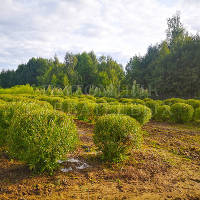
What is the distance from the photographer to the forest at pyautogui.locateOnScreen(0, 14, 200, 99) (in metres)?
29.2

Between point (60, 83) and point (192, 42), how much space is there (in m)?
31.5

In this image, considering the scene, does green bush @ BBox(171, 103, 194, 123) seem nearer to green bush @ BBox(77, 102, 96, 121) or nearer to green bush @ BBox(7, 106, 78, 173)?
green bush @ BBox(77, 102, 96, 121)

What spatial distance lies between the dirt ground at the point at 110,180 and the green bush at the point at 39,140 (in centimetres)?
34

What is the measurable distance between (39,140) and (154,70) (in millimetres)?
34027

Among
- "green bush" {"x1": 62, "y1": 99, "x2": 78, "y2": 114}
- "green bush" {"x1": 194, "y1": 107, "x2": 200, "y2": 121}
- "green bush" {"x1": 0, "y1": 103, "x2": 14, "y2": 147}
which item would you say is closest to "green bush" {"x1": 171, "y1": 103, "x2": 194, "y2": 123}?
"green bush" {"x1": 194, "y1": 107, "x2": 200, "y2": 121}

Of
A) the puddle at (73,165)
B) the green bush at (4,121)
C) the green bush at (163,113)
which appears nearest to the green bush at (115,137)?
the puddle at (73,165)

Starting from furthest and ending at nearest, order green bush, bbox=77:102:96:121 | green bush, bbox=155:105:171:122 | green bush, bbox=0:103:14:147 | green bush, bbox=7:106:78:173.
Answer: green bush, bbox=155:105:171:122 < green bush, bbox=77:102:96:121 < green bush, bbox=0:103:14:147 < green bush, bbox=7:106:78:173

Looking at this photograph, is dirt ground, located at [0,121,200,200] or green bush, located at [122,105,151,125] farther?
green bush, located at [122,105,151,125]

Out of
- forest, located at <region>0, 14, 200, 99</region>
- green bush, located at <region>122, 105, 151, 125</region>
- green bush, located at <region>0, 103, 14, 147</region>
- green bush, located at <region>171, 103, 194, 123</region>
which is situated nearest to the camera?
green bush, located at <region>0, 103, 14, 147</region>

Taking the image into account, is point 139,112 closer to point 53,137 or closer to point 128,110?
point 128,110

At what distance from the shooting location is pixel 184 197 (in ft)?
9.62

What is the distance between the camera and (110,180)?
11.1 feet

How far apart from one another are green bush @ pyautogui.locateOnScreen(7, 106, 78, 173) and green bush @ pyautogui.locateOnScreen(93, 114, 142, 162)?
2.61 ft

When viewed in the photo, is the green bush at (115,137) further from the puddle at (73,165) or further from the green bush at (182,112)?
the green bush at (182,112)
